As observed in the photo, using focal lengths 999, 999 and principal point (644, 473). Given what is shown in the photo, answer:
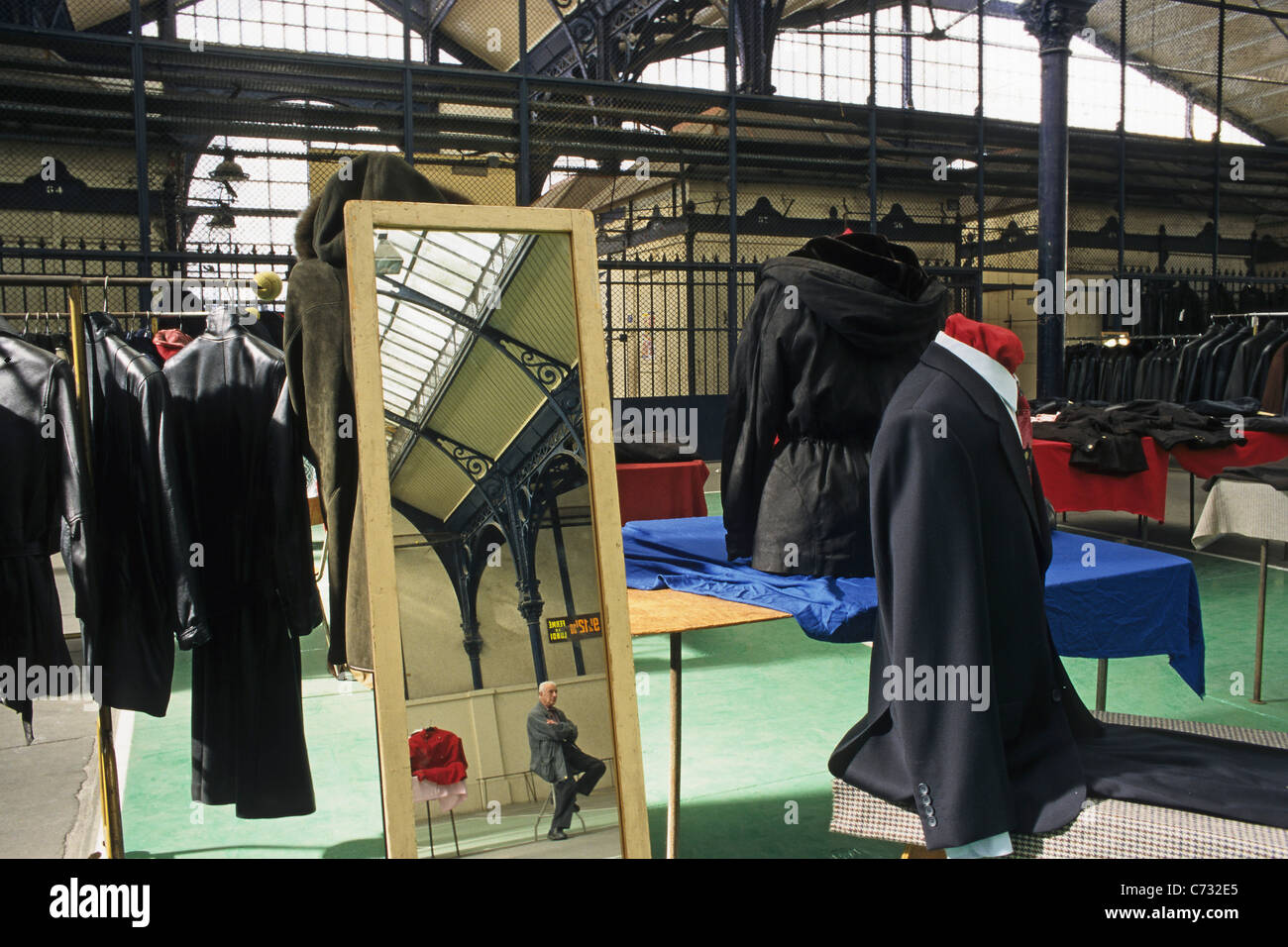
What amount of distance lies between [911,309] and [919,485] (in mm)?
917

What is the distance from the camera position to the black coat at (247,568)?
263 centimetres

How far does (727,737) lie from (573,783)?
6.50ft

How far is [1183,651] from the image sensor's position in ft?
8.70

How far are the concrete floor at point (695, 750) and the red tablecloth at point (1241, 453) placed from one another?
923 millimetres

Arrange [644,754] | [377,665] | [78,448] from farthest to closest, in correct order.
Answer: [644,754]
[78,448]
[377,665]

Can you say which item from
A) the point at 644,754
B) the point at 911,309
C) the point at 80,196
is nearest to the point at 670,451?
the point at 644,754

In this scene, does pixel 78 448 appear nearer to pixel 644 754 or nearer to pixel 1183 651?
pixel 644 754

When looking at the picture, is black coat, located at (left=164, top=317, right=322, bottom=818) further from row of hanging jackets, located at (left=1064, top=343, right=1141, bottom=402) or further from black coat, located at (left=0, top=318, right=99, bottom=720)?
row of hanging jackets, located at (left=1064, top=343, right=1141, bottom=402)

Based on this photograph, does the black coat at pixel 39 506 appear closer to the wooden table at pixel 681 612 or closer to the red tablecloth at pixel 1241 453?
the wooden table at pixel 681 612

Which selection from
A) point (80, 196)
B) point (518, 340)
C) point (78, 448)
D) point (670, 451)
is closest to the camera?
point (518, 340)

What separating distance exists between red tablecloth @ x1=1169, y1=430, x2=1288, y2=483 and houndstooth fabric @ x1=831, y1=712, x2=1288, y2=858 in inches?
202

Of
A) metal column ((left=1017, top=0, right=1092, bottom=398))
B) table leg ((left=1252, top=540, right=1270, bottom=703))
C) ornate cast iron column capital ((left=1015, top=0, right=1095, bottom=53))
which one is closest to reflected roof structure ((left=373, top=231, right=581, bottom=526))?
table leg ((left=1252, top=540, right=1270, bottom=703))

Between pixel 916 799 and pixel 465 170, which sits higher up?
pixel 465 170

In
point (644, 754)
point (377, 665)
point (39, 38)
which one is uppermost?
point (39, 38)
